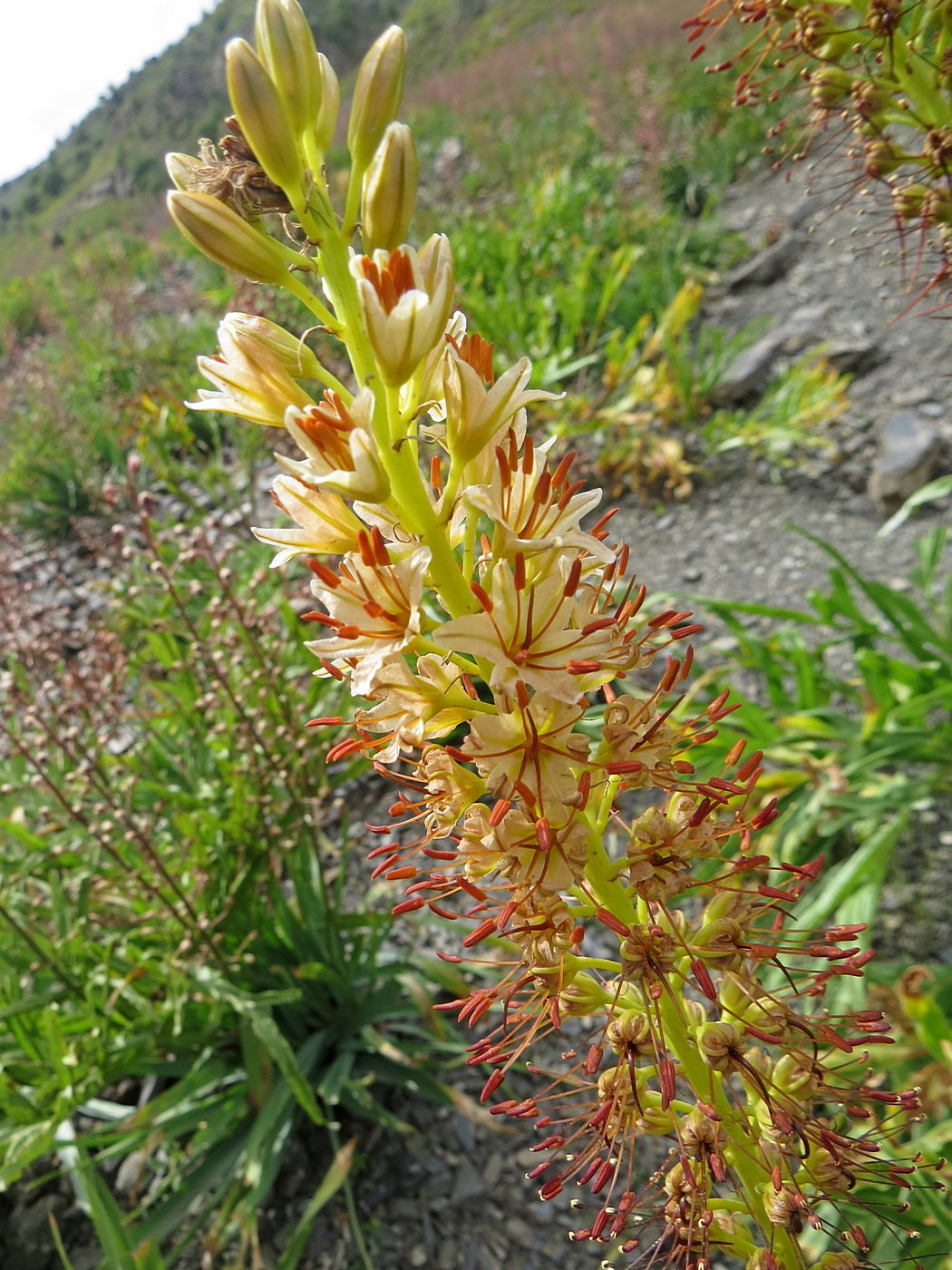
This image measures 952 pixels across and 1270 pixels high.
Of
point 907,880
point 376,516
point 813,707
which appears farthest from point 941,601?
point 376,516

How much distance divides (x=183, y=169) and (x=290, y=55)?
0.20 metres

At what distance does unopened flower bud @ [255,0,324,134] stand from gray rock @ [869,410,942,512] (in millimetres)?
4501

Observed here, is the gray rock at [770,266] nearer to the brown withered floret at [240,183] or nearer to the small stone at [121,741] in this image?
the small stone at [121,741]

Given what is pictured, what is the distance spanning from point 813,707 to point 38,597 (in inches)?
215

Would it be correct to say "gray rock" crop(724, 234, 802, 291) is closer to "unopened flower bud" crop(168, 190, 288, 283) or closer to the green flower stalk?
the green flower stalk

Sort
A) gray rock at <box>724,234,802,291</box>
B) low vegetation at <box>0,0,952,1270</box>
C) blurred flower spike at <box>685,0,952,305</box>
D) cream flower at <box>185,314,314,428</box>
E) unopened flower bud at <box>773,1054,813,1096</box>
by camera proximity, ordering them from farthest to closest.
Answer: gray rock at <box>724,234,802,291</box>, low vegetation at <box>0,0,952,1270</box>, blurred flower spike at <box>685,0,952,305</box>, unopened flower bud at <box>773,1054,813,1096</box>, cream flower at <box>185,314,314,428</box>

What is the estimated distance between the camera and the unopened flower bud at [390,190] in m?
0.97

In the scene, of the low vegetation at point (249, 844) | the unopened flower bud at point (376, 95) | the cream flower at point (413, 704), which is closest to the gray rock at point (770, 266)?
the low vegetation at point (249, 844)

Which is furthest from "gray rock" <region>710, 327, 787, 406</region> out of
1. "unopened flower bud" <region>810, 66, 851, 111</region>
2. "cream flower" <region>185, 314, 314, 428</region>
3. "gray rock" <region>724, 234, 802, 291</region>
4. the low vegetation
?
"cream flower" <region>185, 314, 314, 428</region>

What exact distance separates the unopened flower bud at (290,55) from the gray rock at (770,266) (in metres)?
7.64

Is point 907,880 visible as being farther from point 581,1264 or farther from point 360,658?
point 360,658

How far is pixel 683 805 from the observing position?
1072 mm

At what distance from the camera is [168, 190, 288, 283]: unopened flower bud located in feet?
3.07

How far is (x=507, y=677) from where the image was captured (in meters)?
0.93
